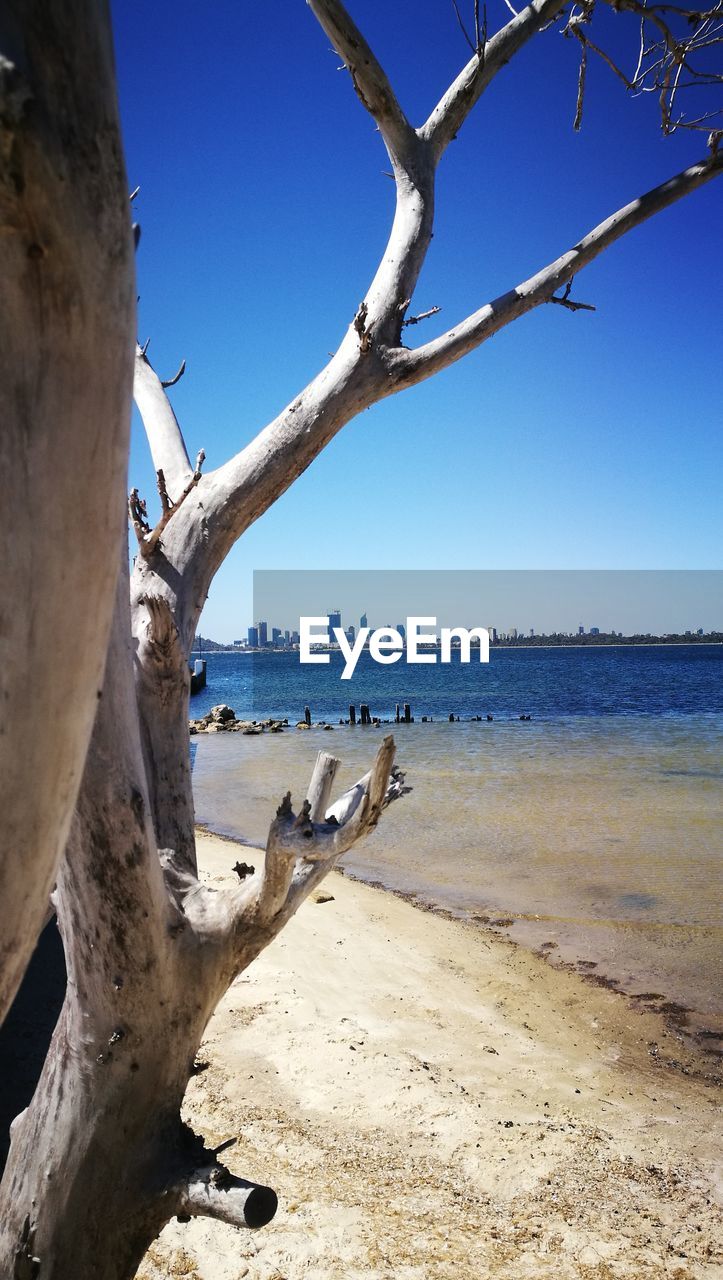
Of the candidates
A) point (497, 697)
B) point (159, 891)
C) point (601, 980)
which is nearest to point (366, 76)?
point (159, 891)

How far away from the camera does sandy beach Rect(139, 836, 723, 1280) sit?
395 centimetres

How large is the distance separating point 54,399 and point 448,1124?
5.48m

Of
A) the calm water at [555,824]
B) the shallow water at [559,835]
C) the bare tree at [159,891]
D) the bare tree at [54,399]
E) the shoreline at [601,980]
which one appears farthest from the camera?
the calm water at [555,824]

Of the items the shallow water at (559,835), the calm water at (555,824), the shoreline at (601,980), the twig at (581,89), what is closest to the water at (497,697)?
the calm water at (555,824)

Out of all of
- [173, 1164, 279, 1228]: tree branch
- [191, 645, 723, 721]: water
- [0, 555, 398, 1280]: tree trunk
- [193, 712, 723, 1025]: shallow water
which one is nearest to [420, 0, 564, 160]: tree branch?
[0, 555, 398, 1280]: tree trunk

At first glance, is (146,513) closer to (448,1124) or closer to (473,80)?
(473,80)

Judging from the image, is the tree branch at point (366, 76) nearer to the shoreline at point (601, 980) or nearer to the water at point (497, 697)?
the shoreline at point (601, 980)

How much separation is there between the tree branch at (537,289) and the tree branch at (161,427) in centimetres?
75

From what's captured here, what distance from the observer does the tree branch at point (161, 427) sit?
2.74 metres

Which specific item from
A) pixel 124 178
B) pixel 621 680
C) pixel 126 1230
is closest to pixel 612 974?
pixel 126 1230

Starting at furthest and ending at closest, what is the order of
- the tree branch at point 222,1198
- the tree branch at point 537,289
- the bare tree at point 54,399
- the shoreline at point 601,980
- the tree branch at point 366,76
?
the shoreline at point 601,980 → the tree branch at point 537,289 → the tree branch at point 366,76 → the tree branch at point 222,1198 → the bare tree at point 54,399

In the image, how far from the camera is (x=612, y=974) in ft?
29.0

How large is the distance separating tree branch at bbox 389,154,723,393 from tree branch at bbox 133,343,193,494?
29.4 inches

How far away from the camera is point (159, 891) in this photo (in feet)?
6.66
